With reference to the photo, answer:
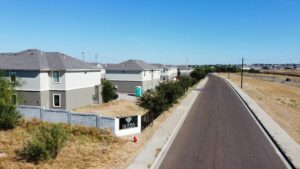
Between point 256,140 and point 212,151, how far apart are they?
176 inches

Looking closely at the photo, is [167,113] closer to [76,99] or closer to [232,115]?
[232,115]

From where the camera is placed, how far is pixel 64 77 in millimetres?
32969

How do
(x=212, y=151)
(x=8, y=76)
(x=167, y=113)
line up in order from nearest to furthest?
(x=212, y=151) → (x=167, y=113) → (x=8, y=76)

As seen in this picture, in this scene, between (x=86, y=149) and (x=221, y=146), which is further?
(x=221, y=146)

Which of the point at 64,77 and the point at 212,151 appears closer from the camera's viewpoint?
the point at 212,151

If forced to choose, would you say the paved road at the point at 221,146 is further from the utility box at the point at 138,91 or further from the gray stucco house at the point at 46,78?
the utility box at the point at 138,91

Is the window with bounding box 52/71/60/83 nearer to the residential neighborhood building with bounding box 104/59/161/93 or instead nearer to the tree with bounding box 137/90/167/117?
the tree with bounding box 137/90/167/117

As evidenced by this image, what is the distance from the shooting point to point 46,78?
108 ft

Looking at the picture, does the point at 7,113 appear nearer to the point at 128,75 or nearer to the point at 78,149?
the point at 78,149

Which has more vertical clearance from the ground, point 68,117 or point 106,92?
point 106,92

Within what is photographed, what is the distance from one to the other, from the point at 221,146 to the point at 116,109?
17.3 meters

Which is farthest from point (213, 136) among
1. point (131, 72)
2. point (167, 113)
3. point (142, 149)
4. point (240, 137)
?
point (131, 72)

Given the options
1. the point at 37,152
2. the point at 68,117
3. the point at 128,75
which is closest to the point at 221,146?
the point at 37,152

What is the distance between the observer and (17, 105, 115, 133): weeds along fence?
A: 21250 mm
